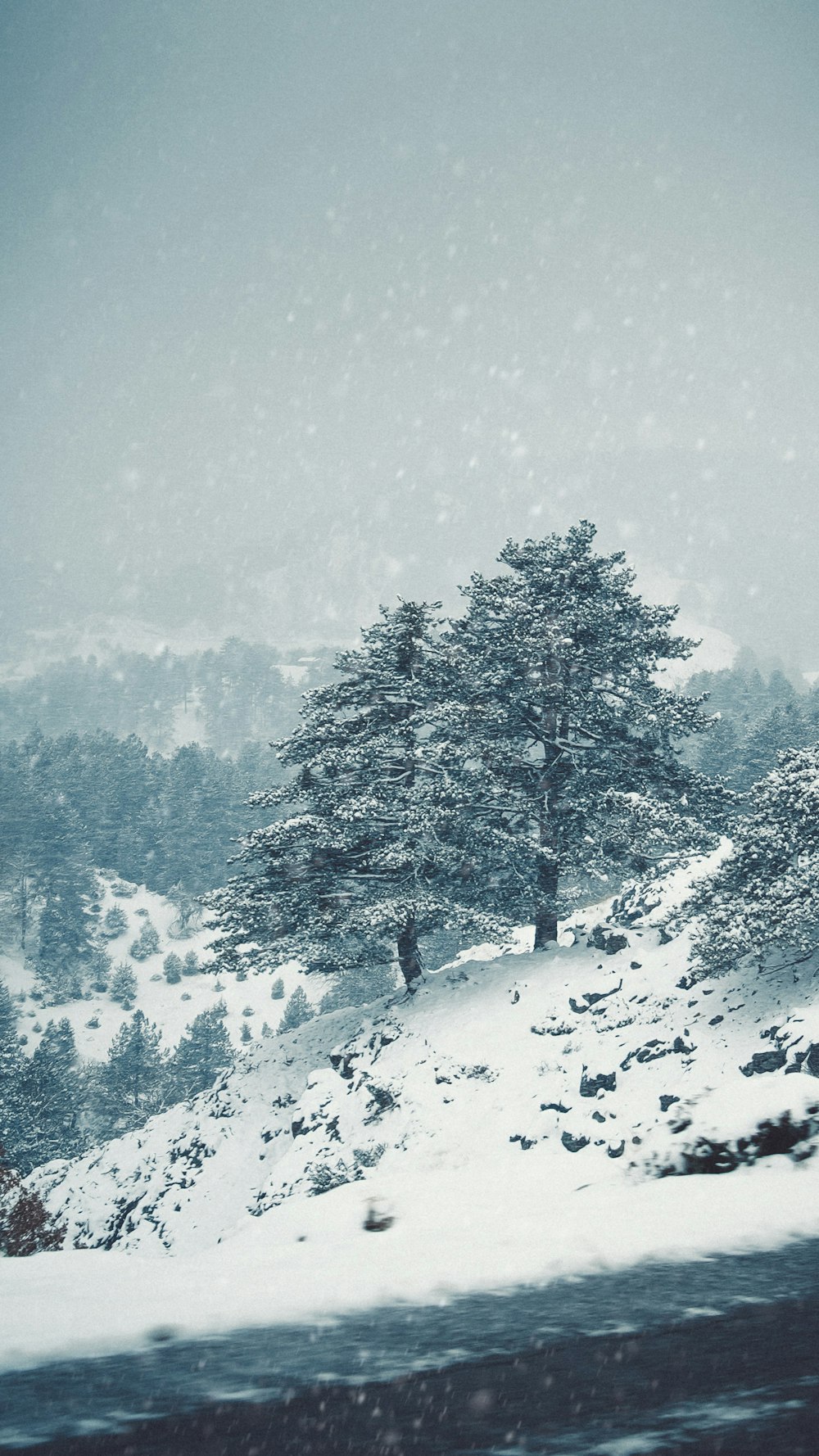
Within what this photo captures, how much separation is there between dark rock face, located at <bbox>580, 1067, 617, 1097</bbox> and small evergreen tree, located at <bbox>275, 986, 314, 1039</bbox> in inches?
1891

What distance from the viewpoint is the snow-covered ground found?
275cm

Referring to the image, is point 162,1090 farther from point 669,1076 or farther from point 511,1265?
point 511,1265

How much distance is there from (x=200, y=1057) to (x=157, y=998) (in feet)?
63.2

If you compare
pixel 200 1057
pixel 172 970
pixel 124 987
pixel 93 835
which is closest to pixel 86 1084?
pixel 200 1057

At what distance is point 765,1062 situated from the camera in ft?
41.2

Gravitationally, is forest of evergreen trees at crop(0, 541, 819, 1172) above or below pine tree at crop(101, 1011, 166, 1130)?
above

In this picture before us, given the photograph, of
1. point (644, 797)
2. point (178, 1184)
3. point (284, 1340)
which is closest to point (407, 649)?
point (644, 797)

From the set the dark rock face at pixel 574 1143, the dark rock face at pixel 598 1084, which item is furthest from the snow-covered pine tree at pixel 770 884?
the dark rock face at pixel 574 1143

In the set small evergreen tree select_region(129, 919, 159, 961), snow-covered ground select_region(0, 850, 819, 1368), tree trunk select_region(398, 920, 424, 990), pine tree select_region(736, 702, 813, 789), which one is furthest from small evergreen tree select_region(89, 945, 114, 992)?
tree trunk select_region(398, 920, 424, 990)

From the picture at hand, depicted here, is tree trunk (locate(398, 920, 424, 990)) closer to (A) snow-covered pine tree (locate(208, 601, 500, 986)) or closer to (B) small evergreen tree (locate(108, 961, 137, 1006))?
(A) snow-covered pine tree (locate(208, 601, 500, 986))

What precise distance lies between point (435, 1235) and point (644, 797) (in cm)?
1671

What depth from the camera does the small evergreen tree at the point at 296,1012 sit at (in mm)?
60219

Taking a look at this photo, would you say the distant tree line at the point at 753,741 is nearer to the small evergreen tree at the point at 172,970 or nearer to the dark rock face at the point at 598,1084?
the dark rock face at the point at 598,1084

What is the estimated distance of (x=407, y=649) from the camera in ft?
68.5
